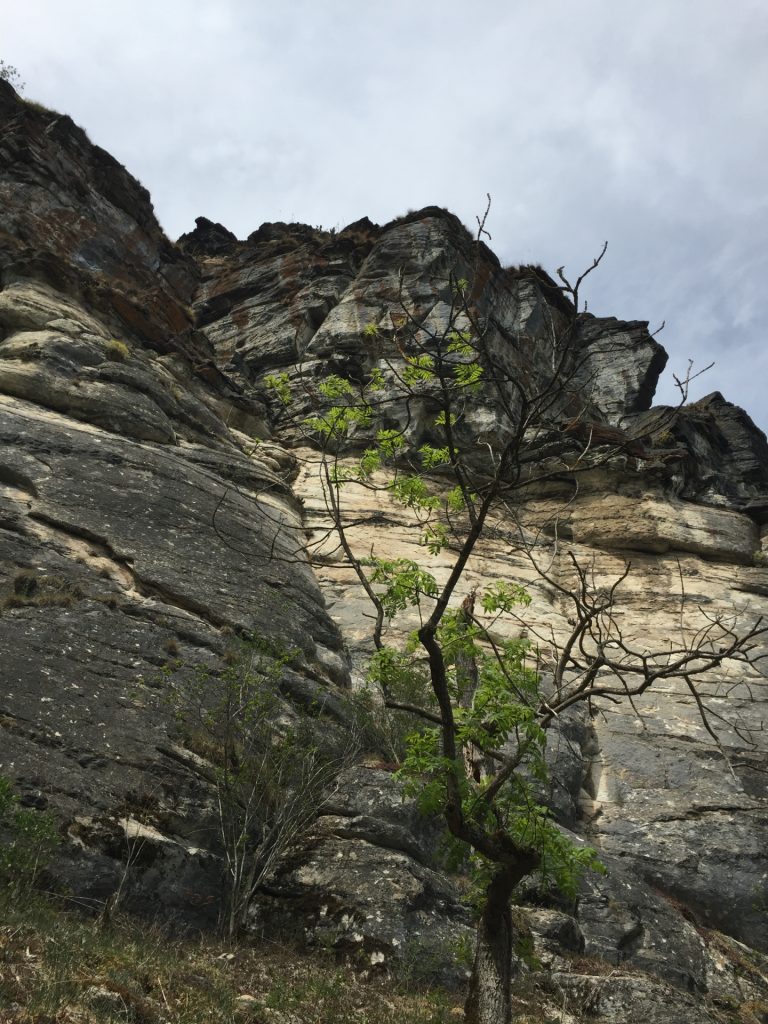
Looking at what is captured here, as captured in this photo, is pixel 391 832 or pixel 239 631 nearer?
pixel 391 832

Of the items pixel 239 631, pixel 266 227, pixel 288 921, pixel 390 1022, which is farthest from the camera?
pixel 266 227

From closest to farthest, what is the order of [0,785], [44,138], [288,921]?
[0,785] → [288,921] → [44,138]

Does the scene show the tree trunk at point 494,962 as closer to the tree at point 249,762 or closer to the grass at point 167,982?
the grass at point 167,982

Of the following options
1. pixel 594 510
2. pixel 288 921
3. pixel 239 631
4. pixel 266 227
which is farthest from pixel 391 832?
pixel 266 227

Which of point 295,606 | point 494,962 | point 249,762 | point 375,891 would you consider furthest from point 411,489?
point 295,606

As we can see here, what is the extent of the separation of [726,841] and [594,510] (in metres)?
15.3

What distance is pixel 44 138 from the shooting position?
38844mm

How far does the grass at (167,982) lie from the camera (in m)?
6.04

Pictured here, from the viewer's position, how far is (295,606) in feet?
→ 57.9

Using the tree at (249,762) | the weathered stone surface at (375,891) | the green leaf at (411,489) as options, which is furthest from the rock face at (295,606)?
the green leaf at (411,489)

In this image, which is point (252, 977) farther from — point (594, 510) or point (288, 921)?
point (594, 510)

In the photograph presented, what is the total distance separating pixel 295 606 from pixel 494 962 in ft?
35.6

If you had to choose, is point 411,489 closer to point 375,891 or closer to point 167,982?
point 167,982

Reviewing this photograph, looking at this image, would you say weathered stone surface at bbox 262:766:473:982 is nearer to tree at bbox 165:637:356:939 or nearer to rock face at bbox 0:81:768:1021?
rock face at bbox 0:81:768:1021
